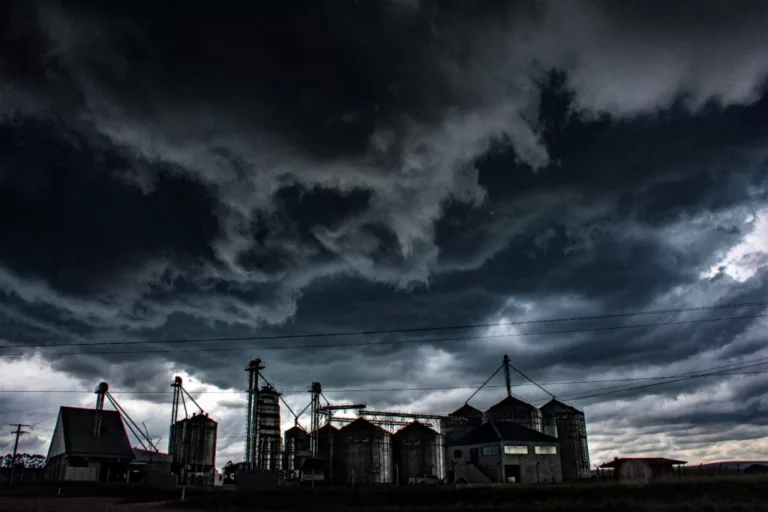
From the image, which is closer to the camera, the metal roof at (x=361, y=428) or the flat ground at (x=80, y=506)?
the flat ground at (x=80, y=506)

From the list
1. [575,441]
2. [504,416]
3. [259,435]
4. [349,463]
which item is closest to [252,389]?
[259,435]

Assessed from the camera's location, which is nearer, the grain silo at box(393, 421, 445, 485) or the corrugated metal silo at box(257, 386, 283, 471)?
the corrugated metal silo at box(257, 386, 283, 471)

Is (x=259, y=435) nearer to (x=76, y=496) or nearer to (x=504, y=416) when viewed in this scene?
(x=76, y=496)

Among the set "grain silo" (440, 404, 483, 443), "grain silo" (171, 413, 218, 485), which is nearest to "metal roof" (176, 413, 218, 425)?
"grain silo" (171, 413, 218, 485)

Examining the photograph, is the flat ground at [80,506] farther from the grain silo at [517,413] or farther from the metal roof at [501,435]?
the grain silo at [517,413]

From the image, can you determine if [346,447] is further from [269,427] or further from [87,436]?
[87,436]

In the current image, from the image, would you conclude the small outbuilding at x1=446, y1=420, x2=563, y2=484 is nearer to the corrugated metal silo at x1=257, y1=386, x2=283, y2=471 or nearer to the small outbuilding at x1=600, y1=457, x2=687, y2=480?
the small outbuilding at x1=600, y1=457, x2=687, y2=480

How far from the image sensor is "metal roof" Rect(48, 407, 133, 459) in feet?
252

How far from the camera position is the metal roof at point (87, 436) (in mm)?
76938

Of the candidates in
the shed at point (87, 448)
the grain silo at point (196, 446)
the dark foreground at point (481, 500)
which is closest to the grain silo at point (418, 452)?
the grain silo at point (196, 446)

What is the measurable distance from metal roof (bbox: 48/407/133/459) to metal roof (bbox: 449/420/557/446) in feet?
152

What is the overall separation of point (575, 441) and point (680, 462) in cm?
1836

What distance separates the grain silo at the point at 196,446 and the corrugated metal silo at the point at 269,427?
10281 millimetres

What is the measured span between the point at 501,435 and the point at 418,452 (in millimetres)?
19500
